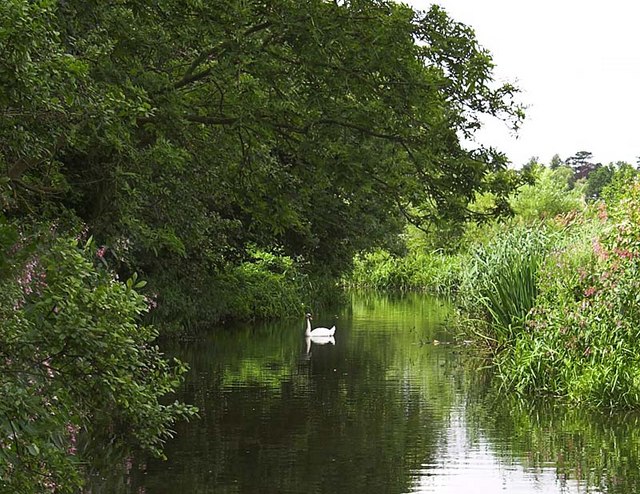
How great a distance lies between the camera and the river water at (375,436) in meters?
10.4

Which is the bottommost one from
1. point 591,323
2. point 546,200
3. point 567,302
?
point 591,323

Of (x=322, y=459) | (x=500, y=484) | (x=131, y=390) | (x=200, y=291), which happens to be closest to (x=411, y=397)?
(x=322, y=459)

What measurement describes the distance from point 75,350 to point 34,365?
0.74ft

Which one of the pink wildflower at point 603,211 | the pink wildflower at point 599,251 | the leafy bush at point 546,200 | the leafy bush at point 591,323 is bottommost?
the leafy bush at point 591,323

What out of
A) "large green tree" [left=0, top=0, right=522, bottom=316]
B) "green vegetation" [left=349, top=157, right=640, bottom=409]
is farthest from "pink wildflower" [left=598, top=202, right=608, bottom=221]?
"large green tree" [left=0, top=0, right=522, bottom=316]

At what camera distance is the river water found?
10352 millimetres

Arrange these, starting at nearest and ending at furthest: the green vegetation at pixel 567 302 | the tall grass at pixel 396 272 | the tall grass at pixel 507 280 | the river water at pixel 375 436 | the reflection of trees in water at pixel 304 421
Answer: the river water at pixel 375 436
the reflection of trees in water at pixel 304 421
the green vegetation at pixel 567 302
the tall grass at pixel 507 280
the tall grass at pixel 396 272

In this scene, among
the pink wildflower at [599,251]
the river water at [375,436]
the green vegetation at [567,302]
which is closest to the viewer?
the river water at [375,436]

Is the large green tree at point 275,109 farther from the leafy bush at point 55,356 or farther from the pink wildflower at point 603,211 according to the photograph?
the leafy bush at point 55,356

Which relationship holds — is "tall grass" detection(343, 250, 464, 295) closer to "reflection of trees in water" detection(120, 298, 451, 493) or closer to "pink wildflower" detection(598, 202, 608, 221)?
"reflection of trees in water" detection(120, 298, 451, 493)

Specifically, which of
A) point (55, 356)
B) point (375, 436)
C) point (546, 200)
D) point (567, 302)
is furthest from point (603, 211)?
point (546, 200)

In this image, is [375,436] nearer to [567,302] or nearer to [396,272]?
[567,302]

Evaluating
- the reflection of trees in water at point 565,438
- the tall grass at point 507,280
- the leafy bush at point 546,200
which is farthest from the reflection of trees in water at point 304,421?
the leafy bush at point 546,200

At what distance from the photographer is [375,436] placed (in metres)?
12.6
